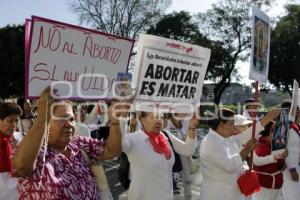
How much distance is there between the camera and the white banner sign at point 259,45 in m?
4.80

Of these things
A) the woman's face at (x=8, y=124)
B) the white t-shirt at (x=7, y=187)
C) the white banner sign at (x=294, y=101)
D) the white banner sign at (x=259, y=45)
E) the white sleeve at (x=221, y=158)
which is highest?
the white banner sign at (x=259, y=45)

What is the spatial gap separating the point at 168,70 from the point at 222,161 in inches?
41.8

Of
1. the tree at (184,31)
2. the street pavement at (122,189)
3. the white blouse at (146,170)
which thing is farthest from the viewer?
the tree at (184,31)

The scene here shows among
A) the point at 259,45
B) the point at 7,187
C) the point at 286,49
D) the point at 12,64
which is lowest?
the point at 7,187

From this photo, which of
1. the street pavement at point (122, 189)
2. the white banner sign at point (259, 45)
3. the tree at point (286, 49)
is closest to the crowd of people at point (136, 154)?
the white banner sign at point (259, 45)

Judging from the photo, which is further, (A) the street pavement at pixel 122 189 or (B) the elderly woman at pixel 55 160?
(A) the street pavement at pixel 122 189

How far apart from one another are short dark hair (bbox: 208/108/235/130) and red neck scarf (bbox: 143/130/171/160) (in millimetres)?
600

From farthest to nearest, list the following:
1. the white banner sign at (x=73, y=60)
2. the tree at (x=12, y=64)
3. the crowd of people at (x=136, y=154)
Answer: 1. the tree at (x=12, y=64)
2. the white banner sign at (x=73, y=60)
3. the crowd of people at (x=136, y=154)

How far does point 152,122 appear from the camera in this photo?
4379 mm

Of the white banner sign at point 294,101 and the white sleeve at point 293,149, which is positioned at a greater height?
the white banner sign at point 294,101

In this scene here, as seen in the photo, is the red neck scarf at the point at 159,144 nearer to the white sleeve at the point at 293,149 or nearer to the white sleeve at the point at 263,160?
the white sleeve at the point at 263,160

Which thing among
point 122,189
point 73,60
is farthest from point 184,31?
point 73,60

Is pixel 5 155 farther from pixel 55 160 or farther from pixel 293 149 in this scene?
pixel 293 149

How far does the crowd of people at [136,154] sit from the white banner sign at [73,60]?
0.28 meters
